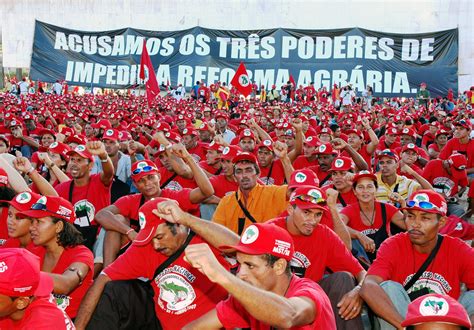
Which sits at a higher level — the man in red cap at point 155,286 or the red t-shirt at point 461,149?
the red t-shirt at point 461,149

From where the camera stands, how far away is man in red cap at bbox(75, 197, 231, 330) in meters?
4.50

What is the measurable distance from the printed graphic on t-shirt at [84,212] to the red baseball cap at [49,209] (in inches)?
71.7

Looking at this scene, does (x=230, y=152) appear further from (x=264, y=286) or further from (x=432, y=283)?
(x=264, y=286)

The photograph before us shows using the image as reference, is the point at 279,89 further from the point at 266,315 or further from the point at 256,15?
the point at 266,315

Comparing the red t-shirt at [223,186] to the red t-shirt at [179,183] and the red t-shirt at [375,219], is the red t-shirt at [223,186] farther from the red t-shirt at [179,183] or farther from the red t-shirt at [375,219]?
the red t-shirt at [375,219]

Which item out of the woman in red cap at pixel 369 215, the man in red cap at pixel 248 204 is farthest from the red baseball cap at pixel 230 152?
the woman in red cap at pixel 369 215

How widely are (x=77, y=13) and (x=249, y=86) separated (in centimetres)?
1848

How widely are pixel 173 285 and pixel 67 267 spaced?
74 cm

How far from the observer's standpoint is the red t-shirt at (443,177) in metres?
8.65

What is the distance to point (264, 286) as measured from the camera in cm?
319

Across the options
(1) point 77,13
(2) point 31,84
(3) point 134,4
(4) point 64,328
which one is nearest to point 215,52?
(3) point 134,4

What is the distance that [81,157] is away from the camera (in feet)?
22.5

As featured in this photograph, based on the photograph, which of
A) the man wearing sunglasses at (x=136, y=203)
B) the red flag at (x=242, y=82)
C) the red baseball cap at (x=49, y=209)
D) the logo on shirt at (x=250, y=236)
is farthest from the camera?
the red flag at (x=242, y=82)

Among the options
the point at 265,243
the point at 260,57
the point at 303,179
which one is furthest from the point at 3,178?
the point at 260,57
